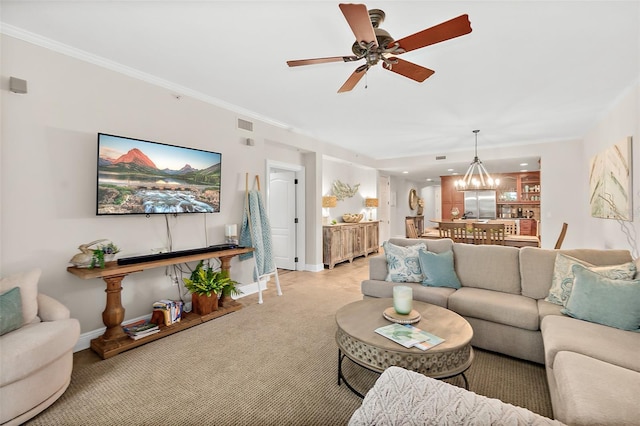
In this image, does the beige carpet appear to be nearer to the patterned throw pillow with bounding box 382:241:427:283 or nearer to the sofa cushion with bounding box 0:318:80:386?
the sofa cushion with bounding box 0:318:80:386

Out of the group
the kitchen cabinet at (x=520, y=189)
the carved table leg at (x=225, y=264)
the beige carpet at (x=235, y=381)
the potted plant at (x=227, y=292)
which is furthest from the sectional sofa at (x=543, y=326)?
the kitchen cabinet at (x=520, y=189)

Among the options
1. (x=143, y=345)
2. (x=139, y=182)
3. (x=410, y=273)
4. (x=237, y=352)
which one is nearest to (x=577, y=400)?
(x=410, y=273)

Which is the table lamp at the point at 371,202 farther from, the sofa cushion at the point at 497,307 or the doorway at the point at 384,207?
the sofa cushion at the point at 497,307

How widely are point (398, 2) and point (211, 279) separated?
3.20 meters

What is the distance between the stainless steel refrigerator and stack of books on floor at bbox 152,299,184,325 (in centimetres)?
968

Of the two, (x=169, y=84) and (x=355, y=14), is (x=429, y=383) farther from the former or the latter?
(x=169, y=84)

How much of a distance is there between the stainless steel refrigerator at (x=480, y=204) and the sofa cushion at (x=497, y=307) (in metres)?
8.08

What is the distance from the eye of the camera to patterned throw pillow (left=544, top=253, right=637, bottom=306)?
7.28 feet

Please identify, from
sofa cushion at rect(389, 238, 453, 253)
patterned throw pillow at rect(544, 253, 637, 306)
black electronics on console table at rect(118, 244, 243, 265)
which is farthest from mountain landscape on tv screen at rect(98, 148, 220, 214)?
patterned throw pillow at rect(544, 253, 637, 306)

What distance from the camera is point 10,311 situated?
193 cm

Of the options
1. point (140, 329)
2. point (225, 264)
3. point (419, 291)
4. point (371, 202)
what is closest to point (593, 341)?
point (419, 291)

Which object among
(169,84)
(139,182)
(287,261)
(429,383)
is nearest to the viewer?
(429,383)

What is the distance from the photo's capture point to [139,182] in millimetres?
3074

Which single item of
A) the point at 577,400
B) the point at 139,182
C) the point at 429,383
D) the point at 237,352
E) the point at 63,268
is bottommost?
the point at 237,352
